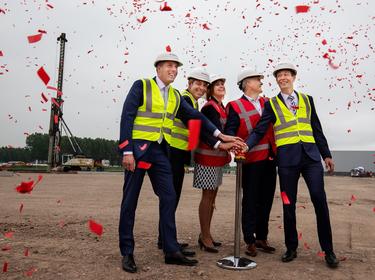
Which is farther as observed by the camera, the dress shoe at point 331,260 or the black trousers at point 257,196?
the black trousers at point 257,196

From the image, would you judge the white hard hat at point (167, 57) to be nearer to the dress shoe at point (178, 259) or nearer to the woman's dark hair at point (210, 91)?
the woman's dark hair at point (210, 91)

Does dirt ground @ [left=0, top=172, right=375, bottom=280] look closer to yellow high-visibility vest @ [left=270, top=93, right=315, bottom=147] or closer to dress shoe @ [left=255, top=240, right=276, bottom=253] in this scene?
dress shoe @ [left=255, top=240, right=276, bottom=253]

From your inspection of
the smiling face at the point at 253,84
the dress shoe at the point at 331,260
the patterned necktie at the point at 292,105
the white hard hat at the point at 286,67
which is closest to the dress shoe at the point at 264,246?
the dress shoe at the point at 331,260

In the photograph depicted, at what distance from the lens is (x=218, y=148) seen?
14.2 feet

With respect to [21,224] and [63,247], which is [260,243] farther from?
[21,224]

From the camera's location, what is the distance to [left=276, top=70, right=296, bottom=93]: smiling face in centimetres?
443

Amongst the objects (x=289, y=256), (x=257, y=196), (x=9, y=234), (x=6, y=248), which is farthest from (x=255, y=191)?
(x=9, y=234)

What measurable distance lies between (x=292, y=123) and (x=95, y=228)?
3521mm

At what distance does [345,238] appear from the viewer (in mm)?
5543

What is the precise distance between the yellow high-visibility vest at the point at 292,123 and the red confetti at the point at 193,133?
36.2 inches

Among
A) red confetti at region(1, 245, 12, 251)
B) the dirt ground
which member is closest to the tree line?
the dirt ground

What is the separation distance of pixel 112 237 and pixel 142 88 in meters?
2.37

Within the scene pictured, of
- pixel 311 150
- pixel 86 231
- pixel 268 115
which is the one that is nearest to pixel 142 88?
pixel 268 115

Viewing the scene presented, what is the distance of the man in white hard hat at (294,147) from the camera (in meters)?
4.14
